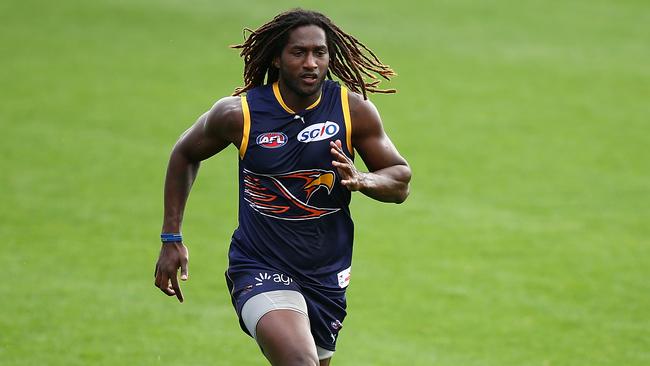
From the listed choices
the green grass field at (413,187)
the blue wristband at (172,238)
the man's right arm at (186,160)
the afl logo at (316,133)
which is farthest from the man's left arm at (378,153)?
the green grass field at (413,187)

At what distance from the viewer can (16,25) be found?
2450 cm

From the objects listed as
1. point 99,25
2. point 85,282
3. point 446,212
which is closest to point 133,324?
point 85,282

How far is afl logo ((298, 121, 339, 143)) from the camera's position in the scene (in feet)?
→ 20.8

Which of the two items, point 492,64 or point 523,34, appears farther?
point 523,34

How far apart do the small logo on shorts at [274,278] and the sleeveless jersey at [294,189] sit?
0.05 metres

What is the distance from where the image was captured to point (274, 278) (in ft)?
21.0

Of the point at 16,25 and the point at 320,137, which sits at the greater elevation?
the point at 320,137

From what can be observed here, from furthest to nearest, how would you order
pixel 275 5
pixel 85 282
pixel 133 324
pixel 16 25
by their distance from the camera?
pixel 275 5 → pixel 16 25 → pixel 85 282 → pixel 133 324

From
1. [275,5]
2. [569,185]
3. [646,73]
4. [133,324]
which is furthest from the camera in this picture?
[275,5]

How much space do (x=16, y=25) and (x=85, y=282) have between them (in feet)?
47.1

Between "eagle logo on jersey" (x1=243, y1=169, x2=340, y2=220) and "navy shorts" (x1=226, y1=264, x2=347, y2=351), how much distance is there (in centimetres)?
34

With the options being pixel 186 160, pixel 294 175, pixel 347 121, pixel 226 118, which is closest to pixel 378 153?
pixel 347 121

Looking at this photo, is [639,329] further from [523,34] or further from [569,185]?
[523,34]

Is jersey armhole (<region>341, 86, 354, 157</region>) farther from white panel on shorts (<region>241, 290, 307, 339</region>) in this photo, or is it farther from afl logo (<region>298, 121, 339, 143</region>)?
white panel on shorts (<region>241, 290, 307, 339</region>)
